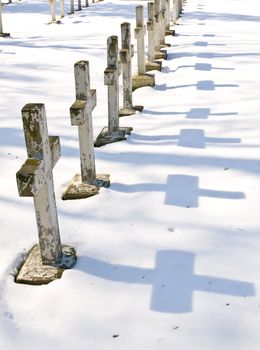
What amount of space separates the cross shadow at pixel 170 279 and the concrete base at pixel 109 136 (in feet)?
Result: 6.45

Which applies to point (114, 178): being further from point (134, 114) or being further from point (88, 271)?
point (134, 114)

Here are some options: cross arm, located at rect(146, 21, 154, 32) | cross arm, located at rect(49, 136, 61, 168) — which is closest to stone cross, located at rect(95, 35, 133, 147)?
cross arm, located at rect(49, 136, 61, 168)

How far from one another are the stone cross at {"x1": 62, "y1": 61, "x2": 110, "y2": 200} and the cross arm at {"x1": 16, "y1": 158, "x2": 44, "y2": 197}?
36.8 inches

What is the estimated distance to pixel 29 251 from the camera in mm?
2754

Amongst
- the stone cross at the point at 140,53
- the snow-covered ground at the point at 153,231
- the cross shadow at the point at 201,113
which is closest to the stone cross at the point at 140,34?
the stone cross at the point at 140,53

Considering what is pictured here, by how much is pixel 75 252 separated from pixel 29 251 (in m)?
0.29

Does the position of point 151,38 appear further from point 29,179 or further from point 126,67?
point 29,179

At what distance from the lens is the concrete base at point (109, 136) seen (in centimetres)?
446

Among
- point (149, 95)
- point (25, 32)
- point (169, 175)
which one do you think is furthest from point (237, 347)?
point (25, 32)

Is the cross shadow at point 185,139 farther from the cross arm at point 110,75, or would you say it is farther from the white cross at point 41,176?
the white cross at point 41,176

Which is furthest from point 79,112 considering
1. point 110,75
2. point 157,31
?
point 157,31

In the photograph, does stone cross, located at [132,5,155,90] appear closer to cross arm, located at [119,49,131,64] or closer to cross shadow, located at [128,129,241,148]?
cross arm, located at [119,49,131,64]

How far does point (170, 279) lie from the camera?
7.98 ft

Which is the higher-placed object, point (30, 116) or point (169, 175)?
point (30, 116)
